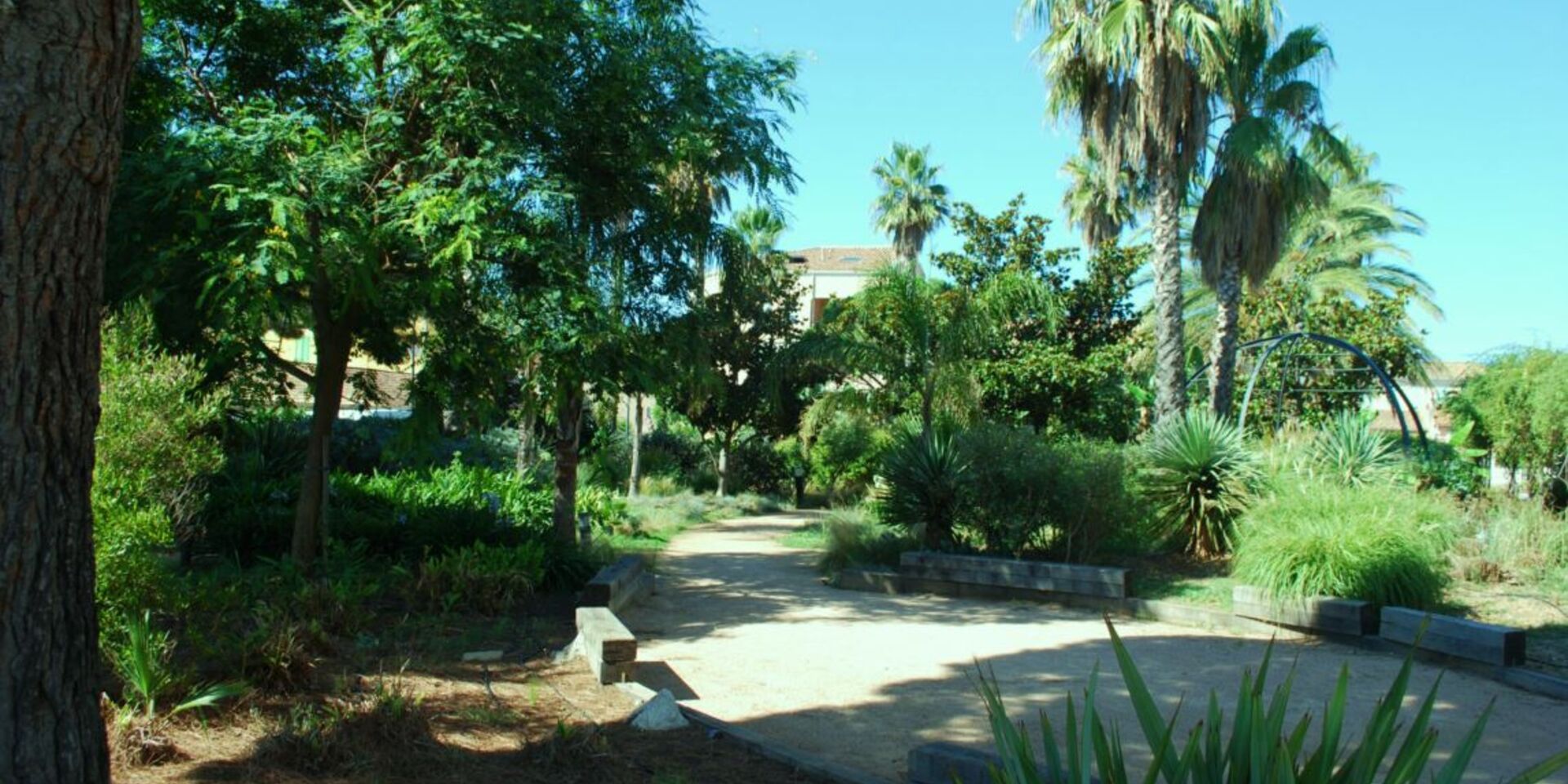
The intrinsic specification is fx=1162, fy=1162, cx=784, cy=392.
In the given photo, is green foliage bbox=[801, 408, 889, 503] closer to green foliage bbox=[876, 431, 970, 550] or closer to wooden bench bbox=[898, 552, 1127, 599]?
green foliage bbox=[876, 431, 970, 550]

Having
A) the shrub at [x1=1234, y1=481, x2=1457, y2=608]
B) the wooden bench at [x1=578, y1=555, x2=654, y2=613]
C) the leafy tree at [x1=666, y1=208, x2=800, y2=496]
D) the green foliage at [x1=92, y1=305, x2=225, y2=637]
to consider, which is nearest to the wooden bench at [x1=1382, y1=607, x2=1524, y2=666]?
the shrub at [x1=1234, y1=481, x2=1457, y2=608]

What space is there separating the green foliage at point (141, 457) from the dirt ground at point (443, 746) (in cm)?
104

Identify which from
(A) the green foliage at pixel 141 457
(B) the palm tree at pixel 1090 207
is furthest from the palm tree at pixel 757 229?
(A) the green foliage at pixel 141 457

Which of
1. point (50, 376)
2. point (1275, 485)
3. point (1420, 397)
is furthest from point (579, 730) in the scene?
→ point (1420, 397)

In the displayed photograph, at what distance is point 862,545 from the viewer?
46.7 ft

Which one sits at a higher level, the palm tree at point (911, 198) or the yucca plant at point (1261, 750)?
the palm tree at point (911, 198)

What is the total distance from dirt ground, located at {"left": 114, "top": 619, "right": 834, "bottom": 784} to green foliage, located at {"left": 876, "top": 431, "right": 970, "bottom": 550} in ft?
22.7

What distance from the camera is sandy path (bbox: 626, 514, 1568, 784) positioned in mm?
6523

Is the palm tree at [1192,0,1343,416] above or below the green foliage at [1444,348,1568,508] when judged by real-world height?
above

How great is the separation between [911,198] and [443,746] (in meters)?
38.8

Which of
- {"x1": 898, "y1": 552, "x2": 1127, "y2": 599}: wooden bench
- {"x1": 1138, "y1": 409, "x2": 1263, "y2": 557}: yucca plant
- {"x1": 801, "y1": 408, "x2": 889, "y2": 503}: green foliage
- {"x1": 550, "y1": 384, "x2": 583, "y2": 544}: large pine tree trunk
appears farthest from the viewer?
{"x1": 801, "y1": 408, "x2": 889, "y2": 503}: green foliage

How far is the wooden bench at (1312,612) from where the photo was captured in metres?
9.22

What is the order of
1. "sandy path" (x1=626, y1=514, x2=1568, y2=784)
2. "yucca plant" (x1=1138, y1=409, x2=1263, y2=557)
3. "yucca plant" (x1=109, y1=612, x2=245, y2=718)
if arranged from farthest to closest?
"yucca plant" (x1=1138, y1=409, x2=1263, y2=557)
"sandy path" (x1=626, y1=514, x2=1568, y2=784)
"yucca plant" (x1=109, y1=612, x2=245, y2=718)

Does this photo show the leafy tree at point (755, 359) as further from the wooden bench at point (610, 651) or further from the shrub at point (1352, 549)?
the wooden bench at point (610, 651)
